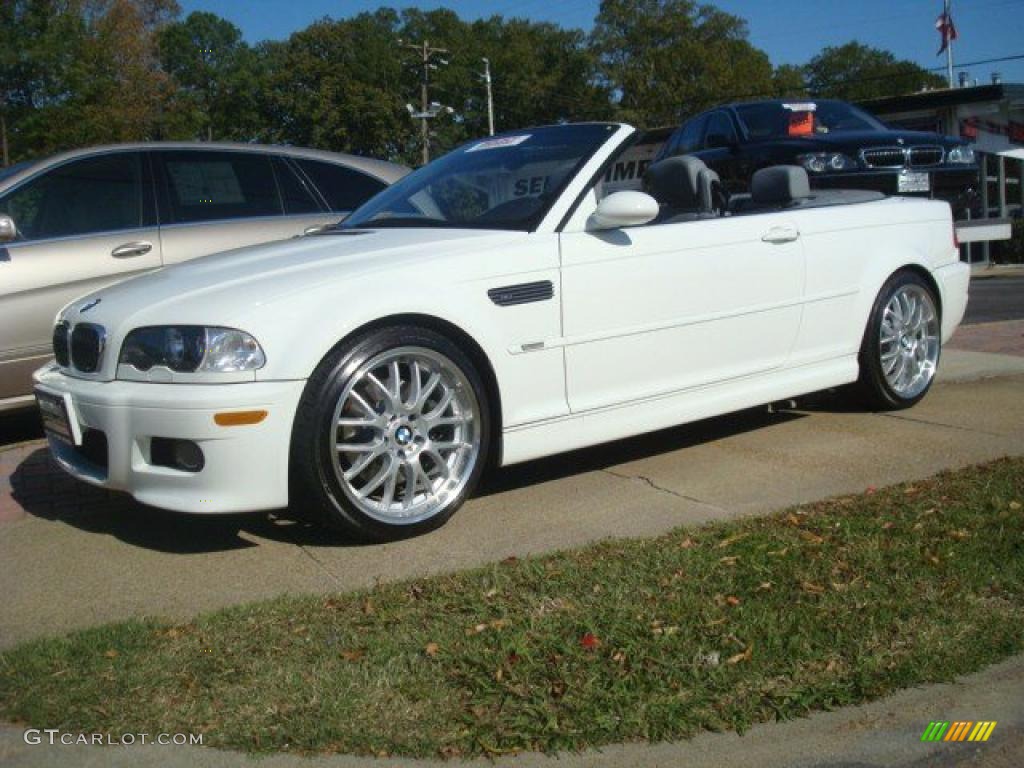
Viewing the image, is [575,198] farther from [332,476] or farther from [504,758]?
[504,758]

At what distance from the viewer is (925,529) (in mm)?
A: 4273

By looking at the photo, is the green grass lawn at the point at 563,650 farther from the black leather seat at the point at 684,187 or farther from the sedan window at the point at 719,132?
the sedan window at the point at 719,132

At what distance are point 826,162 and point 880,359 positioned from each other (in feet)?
16.0

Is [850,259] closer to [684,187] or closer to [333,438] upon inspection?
[684,187]

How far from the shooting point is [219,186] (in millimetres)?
7047

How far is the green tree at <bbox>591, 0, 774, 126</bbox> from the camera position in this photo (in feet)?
231

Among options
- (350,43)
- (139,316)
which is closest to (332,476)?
(139,316)

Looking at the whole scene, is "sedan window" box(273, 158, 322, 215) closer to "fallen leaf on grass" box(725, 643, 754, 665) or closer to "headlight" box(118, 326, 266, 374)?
"headlight" box(118, 326, 266, 374)

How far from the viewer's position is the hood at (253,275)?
4231mm

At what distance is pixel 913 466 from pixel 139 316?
342cm

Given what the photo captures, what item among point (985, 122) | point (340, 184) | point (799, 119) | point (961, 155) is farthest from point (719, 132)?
point (985, 122)

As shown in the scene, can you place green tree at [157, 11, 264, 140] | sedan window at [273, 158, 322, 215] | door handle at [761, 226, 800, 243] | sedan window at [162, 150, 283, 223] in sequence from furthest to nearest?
1. green tree at [157, 11, 264, 140]
2. sedan window at [273, 158, 322, 215]
3. sedan window at [162, 150, 283, 223]
4. door handle at [761, 226, 800, 243]

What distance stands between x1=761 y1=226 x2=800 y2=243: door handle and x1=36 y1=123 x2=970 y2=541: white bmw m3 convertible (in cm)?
1

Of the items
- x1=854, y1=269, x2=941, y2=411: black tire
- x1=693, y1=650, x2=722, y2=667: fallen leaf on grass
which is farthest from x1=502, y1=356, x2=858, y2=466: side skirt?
x1=693, y1=650, x2=722, y2=667: fallen leaf on grass
